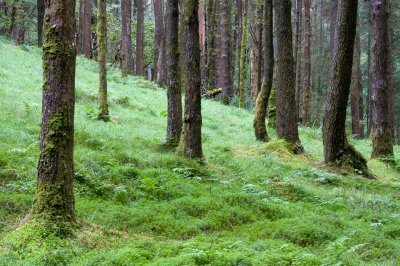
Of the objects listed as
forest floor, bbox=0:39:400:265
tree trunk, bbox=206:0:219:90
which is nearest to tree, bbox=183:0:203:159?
forest floor, bbox=0:39:400:265

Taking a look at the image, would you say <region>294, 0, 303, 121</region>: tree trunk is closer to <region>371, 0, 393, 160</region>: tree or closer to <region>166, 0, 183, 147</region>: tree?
<region>371, 0, 393, 160</region>: tree

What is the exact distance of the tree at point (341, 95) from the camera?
10492mm

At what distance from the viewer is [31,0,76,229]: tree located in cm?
493

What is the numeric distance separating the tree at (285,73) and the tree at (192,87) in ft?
12.4

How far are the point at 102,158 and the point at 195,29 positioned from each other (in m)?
3.31

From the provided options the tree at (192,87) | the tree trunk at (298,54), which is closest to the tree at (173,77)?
the tree at (192,87)

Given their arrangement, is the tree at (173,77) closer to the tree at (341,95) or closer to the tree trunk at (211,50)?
the tree at (341,95)

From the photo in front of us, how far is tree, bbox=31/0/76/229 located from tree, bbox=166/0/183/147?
5.74m

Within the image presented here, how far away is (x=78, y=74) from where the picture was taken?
76.8 ft

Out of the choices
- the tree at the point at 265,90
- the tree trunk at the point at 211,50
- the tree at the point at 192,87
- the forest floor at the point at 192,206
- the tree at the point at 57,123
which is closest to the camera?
the forest floor at the point at 192,206

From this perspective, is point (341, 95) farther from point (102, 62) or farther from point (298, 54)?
point (298, 54)

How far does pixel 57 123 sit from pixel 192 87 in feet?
16.0

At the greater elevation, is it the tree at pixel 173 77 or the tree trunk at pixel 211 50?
the tree trunk at pixel 211 50

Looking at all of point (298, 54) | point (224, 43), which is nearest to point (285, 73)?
point (224, 43)
